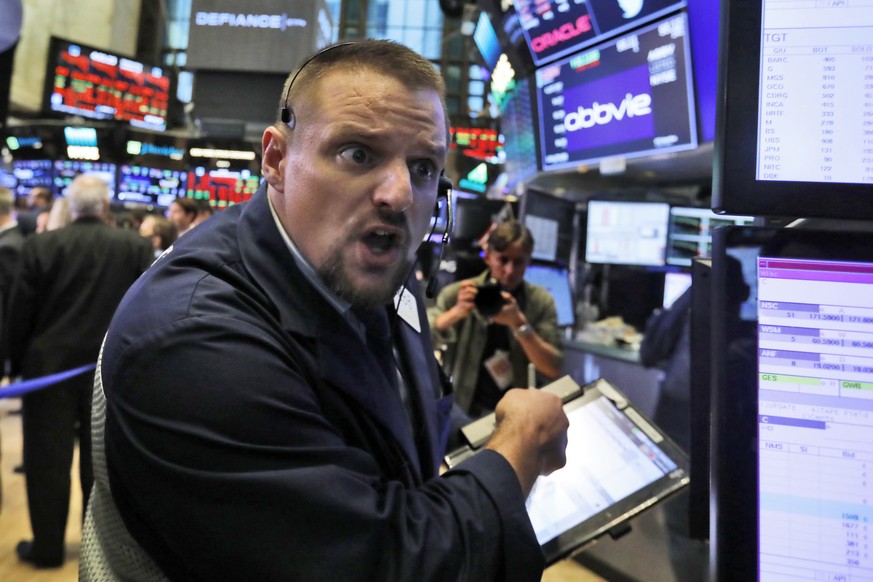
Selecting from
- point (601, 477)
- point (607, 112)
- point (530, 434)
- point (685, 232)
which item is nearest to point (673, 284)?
point (685, 232)

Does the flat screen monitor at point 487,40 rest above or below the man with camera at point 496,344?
above

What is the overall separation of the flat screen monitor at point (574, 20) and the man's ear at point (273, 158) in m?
2.25

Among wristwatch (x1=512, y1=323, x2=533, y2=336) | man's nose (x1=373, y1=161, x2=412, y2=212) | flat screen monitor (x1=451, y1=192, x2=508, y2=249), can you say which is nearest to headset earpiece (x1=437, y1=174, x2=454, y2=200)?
man's nose (x1=373, y1=161, x2=412, y2=212)

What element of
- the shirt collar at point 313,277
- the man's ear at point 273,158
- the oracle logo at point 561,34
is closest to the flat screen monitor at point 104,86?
the oracle logo at point 561,34

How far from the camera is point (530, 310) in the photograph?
9.68 feet

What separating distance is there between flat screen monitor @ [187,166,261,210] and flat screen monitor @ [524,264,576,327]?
14.4ft

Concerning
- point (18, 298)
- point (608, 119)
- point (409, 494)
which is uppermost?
point (608, 119)

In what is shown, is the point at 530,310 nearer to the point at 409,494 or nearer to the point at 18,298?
the point at 409,494

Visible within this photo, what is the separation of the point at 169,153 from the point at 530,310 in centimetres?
748

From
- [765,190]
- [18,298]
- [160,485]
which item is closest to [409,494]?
[160,485]

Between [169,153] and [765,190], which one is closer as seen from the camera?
[765,190]

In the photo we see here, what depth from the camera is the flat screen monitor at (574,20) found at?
2.75m

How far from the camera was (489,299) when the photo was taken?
8.29 ft

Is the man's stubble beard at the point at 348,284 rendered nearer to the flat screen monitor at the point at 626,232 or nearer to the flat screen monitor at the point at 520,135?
the flat screen monitor at the point at 520,135
